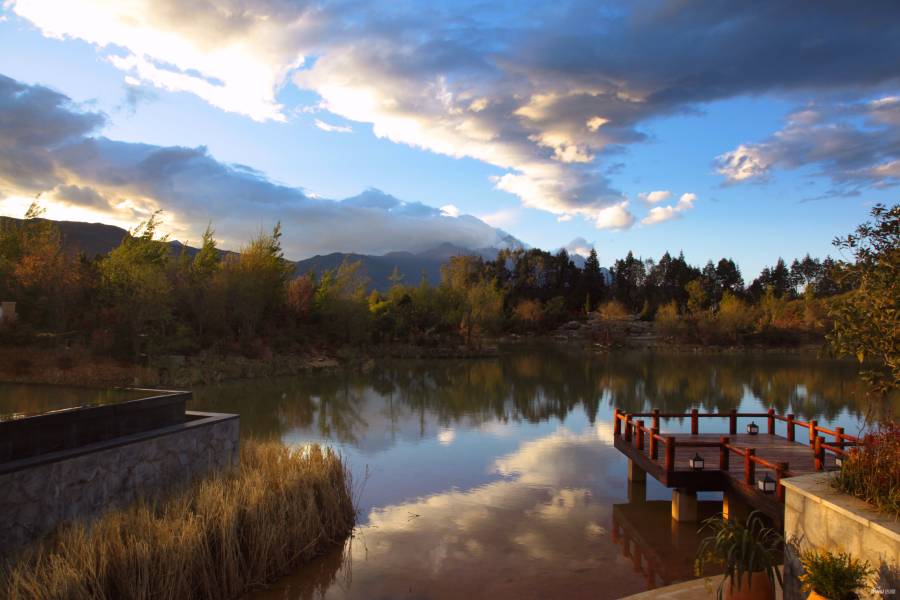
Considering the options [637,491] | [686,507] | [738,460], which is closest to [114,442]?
[686,507]

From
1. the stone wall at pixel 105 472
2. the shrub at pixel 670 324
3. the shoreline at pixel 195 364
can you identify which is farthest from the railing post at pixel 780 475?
the shrub at pixel 670 324

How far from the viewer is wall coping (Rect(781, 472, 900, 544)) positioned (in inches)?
130

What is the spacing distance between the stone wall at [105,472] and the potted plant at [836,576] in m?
6.02

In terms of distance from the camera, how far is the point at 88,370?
54.3 ft

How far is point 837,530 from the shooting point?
12.1 ft

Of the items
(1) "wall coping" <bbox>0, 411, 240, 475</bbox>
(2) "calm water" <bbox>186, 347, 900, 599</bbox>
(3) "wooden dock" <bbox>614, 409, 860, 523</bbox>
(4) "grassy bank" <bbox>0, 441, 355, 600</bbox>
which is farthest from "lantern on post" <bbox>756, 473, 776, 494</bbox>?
(1) "wall coping" <bbox>0, 411, 240, 475</bbox>

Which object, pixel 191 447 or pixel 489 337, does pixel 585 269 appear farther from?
pixel 191 447

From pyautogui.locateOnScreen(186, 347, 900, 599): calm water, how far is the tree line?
3.40 meters

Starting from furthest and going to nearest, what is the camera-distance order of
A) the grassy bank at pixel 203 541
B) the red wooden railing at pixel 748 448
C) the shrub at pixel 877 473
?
the red wooden railing at pixel 748 448
the grassy bank at pixel 203 541
the shrub at pixel 877 473

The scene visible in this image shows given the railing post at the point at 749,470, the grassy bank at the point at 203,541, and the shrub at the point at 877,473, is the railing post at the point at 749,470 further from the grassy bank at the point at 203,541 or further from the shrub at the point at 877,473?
the grassy bank at the point at 203,541

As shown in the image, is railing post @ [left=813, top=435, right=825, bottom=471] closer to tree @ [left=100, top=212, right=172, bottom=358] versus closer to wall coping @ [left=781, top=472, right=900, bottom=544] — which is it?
wall coping @ [left=781, top=472, right=900, bottom=544]

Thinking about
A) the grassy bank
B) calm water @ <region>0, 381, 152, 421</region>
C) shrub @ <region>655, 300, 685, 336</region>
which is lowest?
the grassy bank

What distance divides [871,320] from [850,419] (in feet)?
50.1

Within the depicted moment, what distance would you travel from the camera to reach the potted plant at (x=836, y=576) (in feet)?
10.9
